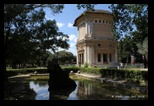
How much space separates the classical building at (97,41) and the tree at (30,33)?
2854 cm

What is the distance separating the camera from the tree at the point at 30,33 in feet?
42.6

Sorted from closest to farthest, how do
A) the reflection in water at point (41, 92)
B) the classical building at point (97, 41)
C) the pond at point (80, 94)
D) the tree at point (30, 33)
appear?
the pond at point (80, 94) → the reflection in water at point (41, 92) → the tree at point (30, 33) → the classical building at point (97, 41)

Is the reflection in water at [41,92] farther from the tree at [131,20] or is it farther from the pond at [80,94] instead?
the tree at [131,20]

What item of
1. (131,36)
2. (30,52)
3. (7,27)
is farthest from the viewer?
(131,36)

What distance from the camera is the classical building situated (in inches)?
1734

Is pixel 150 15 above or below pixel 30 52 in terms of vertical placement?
above

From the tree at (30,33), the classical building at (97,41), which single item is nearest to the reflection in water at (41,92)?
the tree at (30,33)

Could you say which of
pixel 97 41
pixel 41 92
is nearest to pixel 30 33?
pixel 41 92

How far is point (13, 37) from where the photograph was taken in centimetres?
1384

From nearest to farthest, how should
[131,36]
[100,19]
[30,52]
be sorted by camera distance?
[30,52] < [131,36] < [100,19]
